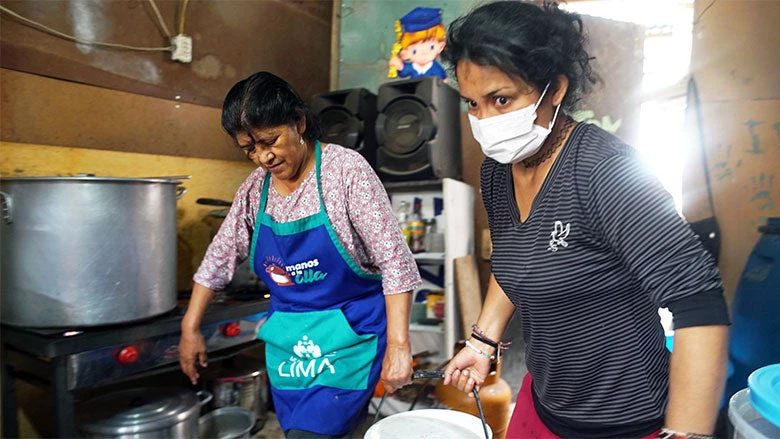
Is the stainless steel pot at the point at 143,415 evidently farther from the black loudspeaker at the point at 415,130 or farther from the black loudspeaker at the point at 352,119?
the black loudspeaker at the point at 352,119

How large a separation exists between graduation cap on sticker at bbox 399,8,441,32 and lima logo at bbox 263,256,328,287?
7.24 feet

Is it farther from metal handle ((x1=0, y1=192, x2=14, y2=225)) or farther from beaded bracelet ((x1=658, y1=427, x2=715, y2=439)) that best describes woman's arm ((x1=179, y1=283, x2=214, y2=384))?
beaded bracelet ((x1=658, y1=427, x2=715, y2=439))

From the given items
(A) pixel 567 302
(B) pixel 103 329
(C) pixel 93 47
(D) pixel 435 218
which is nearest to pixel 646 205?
(A) pixel 567 302

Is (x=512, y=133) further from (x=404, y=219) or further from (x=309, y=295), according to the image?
(x=404, y=219)

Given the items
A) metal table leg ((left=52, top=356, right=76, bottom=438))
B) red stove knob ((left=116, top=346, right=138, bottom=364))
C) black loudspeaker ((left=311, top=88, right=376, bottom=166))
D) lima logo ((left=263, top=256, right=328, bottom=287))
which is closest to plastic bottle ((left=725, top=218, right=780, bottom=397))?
lima logo ((left=263, top=256, right=328, bottom=287))

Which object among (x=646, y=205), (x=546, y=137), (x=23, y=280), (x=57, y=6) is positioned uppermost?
(x=57, y=6)

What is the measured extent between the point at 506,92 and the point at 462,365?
611mm

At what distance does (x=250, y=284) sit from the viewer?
7.61 ft

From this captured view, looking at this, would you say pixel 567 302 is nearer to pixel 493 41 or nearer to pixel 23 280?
pixel 493 41

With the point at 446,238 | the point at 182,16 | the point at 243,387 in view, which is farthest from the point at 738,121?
the point at 182,16

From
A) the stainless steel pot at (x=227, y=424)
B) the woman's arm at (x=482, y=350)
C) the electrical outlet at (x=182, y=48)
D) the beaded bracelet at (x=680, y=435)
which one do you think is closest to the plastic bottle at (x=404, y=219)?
the stainless steel pot at (x=227, y=424)

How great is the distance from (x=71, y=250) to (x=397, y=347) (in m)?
1.02

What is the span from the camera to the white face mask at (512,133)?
91cm

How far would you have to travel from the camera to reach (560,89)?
3.05 feet
